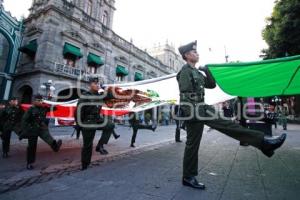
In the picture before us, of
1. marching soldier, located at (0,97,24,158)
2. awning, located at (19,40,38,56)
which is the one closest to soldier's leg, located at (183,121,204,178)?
marching soldier, located at (0,97,24,158)

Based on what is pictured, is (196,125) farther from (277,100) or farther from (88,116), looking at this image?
(277,100)

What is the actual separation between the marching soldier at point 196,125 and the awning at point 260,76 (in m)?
1.10

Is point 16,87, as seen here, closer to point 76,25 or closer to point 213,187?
→ point 76,25

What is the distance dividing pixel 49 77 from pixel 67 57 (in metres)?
2.99

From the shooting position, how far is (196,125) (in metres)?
3.00

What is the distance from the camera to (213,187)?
2994mm

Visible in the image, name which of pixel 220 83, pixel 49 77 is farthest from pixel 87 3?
pixel 220 83

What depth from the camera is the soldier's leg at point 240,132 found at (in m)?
2.73

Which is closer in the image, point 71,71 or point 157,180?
point 157,180

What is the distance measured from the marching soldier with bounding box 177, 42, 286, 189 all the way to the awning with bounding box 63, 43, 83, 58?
1709 centimetres

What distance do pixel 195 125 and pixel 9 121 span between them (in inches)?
207

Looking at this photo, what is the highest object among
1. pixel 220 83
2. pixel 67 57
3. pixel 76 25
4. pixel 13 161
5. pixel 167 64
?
pixel 167 64

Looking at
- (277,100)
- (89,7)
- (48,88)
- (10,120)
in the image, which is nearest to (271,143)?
(10,120)

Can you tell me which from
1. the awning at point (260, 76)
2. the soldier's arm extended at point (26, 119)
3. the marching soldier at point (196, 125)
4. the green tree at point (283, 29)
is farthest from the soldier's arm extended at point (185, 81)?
the green tree at point (283, 29)
